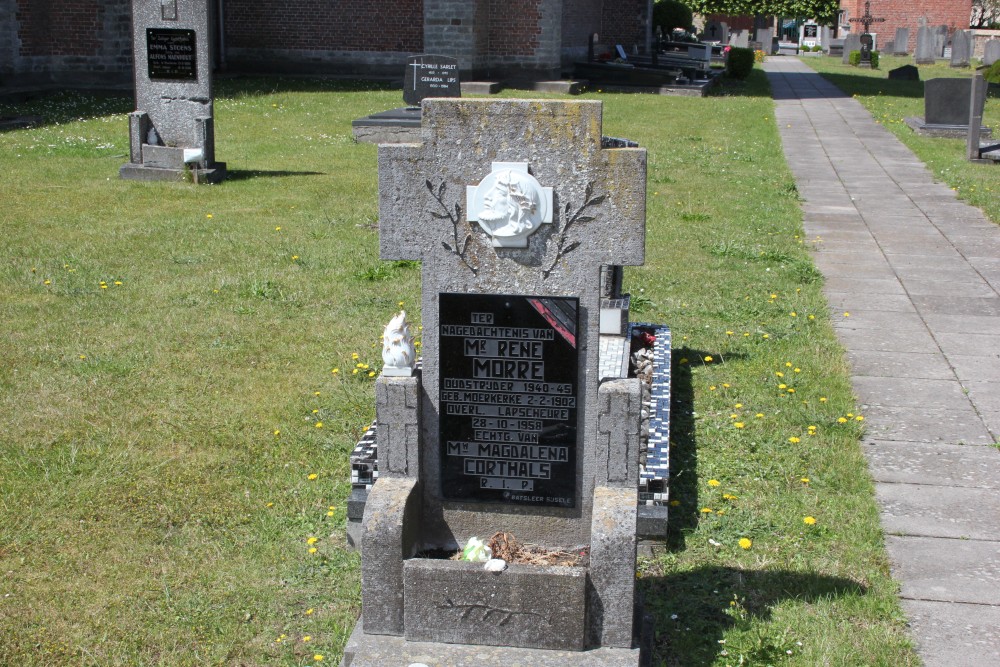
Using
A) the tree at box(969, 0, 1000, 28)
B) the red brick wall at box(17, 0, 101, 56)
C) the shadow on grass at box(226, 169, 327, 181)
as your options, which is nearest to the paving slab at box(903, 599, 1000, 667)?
the shadow on grass at box(226, 169, 327, 181)

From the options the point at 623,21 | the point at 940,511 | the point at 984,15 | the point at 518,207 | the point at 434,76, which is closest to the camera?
the point at 518,207

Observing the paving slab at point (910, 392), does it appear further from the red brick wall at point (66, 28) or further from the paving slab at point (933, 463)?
the red brick wall at point (66, 28)

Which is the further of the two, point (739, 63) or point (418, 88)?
point (739, 63)

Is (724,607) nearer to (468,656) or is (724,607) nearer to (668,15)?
(468,656)

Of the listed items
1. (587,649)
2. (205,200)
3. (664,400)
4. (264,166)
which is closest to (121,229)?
(205,200)

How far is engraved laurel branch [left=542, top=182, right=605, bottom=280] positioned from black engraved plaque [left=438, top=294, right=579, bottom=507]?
156mm

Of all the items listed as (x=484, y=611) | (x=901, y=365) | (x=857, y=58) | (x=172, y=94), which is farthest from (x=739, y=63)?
(x=484, y=611)

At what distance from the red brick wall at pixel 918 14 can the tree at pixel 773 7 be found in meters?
15.0

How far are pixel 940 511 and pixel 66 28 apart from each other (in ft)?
80.1

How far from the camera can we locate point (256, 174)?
47.1 feet

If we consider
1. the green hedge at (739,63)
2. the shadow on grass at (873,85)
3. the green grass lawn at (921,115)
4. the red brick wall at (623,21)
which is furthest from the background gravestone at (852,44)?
the green hedge at (739,63)

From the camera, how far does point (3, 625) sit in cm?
411

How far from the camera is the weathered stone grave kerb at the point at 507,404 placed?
149 inches

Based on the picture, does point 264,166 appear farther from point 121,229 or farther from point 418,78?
point 121,229
